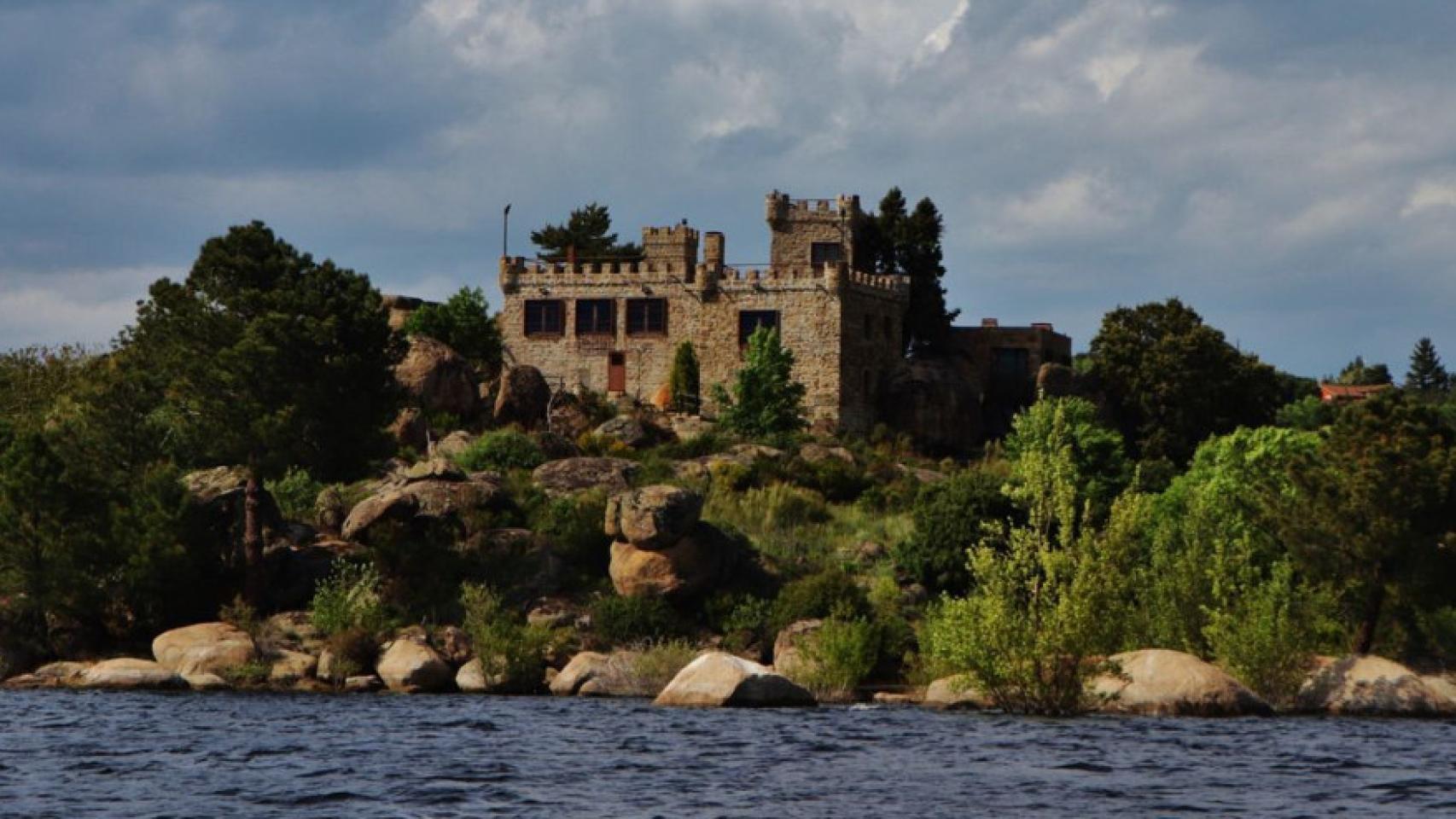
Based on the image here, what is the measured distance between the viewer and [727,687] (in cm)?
4138

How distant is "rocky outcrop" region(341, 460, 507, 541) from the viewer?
56406mm

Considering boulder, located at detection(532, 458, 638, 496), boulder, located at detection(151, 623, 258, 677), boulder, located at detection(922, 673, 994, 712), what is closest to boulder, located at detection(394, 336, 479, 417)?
boulder, located at detection(532, 458, 638, 496)

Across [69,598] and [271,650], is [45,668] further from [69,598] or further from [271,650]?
[271,650]

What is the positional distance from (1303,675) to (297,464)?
1107 inches

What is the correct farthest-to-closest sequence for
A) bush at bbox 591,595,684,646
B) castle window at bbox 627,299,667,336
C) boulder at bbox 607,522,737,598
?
castle window at bbox 627,299,667,336, boulder at bbox 607,522,737,598, bush at bbox 591,595,684,646

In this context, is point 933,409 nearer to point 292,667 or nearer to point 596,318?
point 596,318

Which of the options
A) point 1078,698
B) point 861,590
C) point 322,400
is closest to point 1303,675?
point 1078,698

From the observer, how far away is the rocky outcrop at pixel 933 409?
78.1m

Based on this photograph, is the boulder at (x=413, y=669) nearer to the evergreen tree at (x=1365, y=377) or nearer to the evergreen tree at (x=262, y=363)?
the evergreen tree at (x=262, y=363)

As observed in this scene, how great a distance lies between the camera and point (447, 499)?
58.0m

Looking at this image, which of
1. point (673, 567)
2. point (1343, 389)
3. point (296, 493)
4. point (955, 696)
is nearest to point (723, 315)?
point (296, 493)

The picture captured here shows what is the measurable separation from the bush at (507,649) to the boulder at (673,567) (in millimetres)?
3603

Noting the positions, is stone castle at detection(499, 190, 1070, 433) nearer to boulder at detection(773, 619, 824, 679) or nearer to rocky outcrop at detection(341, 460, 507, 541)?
rocky outcrop at detection(341, 460, 507, 541)

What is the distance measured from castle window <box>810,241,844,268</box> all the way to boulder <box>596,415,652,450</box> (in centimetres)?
1268
